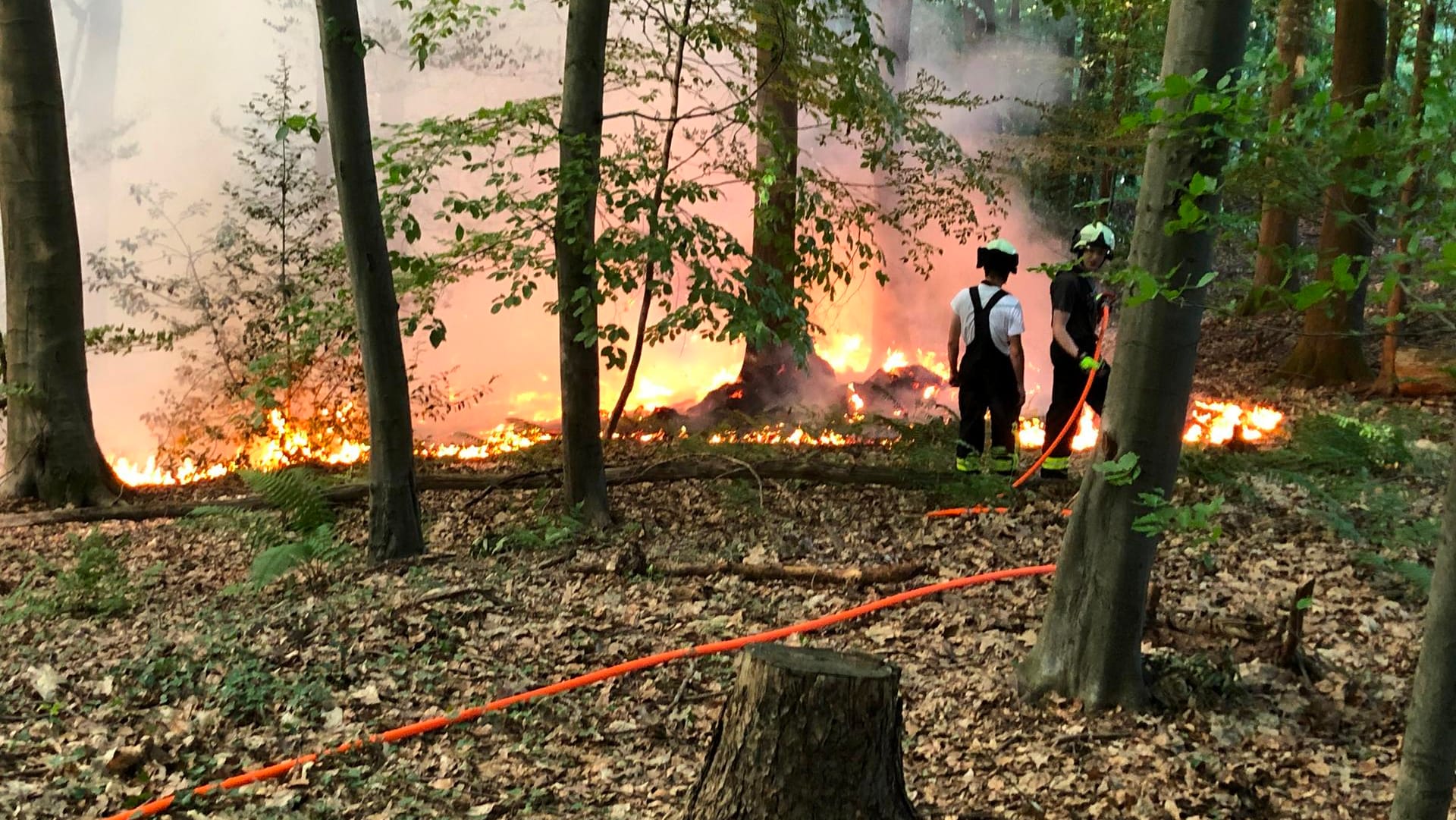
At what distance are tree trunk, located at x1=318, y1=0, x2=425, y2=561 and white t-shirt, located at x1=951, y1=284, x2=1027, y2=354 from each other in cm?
383

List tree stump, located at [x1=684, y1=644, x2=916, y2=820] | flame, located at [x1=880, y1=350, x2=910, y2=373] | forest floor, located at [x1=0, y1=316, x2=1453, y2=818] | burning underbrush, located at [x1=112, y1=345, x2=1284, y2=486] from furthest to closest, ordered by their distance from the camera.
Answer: flame, located at [x1=880, y1=350, x2=910, y2=373], burning underbrush, located at [x1=112, y1=345, x2=1284, y2=486], forest floor, located at [x1=0, y1=316, x2=1453, y2=818], tree stump, located at [x1=684, y1=644, x2=916, y2=820]

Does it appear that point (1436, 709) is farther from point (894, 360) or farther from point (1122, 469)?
point (894, 360)

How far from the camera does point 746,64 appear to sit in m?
8.49

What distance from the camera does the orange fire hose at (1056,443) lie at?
6539 mm

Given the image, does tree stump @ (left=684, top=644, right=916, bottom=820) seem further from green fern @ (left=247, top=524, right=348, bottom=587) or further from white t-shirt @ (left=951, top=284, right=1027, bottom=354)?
white t-shirt @ (left=951, top=284, right=1027, bottom=354)

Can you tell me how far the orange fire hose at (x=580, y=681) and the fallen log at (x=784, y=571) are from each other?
0.72 ft

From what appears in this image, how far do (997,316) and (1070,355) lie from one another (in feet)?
1.88

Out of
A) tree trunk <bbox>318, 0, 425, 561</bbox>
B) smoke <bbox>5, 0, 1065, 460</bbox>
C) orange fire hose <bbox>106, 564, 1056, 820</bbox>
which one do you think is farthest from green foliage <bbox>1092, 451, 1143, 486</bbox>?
smoke <bbox>5, 0, 1065, 460</bbox>

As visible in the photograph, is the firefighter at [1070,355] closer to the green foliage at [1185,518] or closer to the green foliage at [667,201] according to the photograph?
the green foliage at [667,201]

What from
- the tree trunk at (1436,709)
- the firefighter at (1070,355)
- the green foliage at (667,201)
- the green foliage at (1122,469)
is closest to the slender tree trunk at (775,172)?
the green foliage at (667,201)

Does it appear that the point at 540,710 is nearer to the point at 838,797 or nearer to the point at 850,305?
the point at 838,797

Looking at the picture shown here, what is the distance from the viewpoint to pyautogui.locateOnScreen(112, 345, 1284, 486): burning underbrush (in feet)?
29.8

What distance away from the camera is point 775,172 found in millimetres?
7367

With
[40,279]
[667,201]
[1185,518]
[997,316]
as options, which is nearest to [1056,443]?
[997,316]
